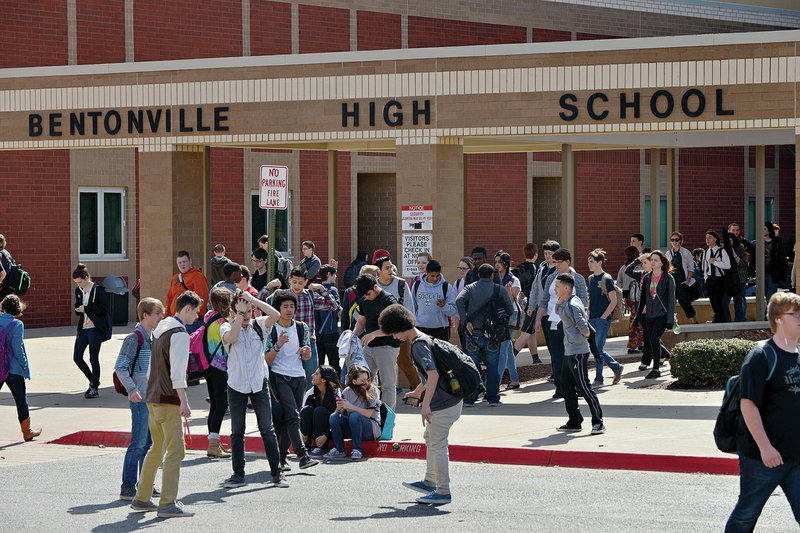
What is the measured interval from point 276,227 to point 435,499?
22.2 metres

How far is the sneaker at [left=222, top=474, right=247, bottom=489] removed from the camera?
37.0ft

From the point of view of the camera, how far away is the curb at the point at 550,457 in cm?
1163

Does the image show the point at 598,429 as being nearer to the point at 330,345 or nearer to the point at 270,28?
the point at 330,345

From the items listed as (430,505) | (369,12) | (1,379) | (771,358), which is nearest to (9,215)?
(369,12)

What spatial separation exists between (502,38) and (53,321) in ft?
49.2

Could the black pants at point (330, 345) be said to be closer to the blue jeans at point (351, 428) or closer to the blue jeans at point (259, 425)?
the blue jeans at point (351, 428)

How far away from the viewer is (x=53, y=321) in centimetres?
2825

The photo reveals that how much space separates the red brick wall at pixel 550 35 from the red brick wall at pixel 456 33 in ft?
1.30

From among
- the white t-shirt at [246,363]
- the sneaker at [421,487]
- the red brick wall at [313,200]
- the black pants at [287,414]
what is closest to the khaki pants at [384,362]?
the black pants at [287,414]

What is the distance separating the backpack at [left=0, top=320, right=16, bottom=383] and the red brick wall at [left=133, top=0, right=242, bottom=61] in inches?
662

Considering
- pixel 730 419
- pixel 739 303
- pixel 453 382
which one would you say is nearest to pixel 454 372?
pixel 453 382

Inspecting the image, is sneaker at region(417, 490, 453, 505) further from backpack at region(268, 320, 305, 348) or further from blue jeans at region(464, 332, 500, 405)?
blue jeans at region(464, 332, 500, 405)

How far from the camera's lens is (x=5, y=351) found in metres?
13.9

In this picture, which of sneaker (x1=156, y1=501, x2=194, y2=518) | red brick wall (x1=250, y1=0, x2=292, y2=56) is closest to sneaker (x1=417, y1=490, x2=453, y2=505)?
sneaker (x1=156, y1=501, x2=194, y2=518)
